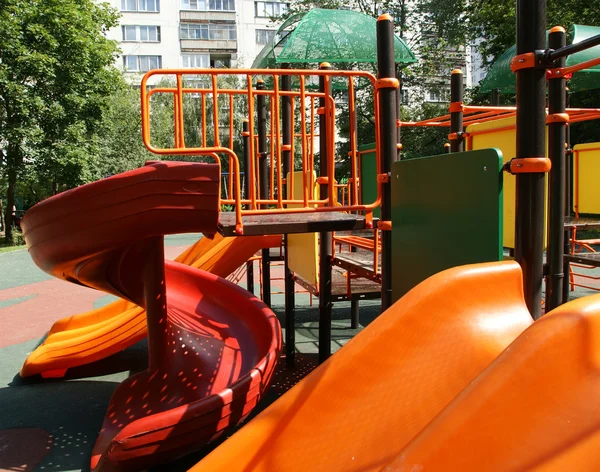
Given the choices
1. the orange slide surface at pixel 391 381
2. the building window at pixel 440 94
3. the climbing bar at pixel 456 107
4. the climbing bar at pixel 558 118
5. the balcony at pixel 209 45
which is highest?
the balcony at pixel 209 45

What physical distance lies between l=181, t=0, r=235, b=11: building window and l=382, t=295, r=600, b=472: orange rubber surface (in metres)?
46.9

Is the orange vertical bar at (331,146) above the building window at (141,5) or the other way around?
the other way around

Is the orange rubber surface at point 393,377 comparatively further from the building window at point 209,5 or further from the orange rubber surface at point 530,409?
the building window at point 209,5

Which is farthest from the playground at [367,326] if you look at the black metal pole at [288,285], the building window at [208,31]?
the building window at [208,31]

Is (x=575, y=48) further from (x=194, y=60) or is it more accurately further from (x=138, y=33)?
(x=138, y=33)

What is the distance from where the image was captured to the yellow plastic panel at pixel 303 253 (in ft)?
12.8

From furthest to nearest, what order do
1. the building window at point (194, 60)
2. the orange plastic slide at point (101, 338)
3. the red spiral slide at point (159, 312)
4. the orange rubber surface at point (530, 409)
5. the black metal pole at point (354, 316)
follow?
the building window at point (194, 60)
the black metal pole at point (354, 316)
the orange plastic slide at point (101, 338)
the red spiral slide at point (159, 312)
the orange rubber surface at point (530, 409)

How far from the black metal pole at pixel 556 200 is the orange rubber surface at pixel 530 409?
1311mm

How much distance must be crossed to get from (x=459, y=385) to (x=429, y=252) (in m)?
0.83

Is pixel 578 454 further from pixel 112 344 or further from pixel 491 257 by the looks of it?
→ pixel 112 344

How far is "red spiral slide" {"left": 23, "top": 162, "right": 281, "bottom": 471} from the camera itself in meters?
2.02

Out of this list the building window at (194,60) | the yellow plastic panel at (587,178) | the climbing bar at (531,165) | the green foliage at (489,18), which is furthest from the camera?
the building window at (194,60)

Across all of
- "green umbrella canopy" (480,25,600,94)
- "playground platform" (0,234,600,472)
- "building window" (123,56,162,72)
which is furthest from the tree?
"building window" (123,56,162,72)

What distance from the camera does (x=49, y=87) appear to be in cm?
1802
